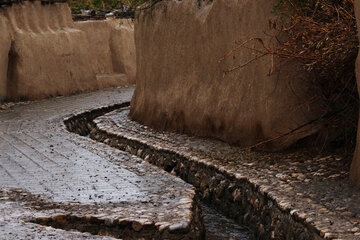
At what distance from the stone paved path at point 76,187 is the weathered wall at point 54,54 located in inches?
227

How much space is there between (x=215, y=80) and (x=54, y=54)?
28.1 feet

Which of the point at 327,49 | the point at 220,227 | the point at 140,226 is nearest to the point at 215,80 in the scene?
the point at 327,49

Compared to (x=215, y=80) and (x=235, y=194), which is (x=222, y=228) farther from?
(x=215, y=80)

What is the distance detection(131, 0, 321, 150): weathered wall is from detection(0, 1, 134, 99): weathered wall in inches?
196

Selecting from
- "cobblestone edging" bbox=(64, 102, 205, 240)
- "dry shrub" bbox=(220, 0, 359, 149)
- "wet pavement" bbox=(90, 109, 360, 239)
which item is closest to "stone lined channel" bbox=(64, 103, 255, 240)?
"wet pavement" bbox=(90, 109, 360, 239)

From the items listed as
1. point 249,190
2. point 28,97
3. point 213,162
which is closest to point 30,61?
point 28,97

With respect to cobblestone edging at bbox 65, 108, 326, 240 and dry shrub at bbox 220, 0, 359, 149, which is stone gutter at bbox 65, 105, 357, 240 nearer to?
cobblestone edging at bbox 65, 108, 326, 240

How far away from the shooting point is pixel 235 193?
632 centimetres

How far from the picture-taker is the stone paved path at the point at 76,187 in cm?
511

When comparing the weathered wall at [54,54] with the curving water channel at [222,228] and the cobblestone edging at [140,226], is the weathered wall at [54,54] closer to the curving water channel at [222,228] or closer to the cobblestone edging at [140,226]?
the curving water channel at [222,228]

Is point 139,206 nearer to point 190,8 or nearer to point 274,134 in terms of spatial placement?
point 274,134

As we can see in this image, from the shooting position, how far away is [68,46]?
16.8 meters

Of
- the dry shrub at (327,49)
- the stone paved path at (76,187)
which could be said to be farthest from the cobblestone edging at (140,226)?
the dry shrub at (327,49)

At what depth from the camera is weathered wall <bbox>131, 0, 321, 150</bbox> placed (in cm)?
718
